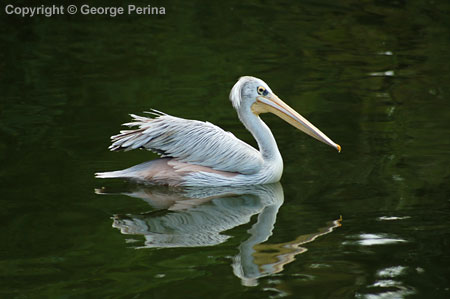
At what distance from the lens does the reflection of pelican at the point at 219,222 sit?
4613mm

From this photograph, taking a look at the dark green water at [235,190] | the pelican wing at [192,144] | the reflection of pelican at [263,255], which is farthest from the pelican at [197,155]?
the reflection of pelican at [263,255]

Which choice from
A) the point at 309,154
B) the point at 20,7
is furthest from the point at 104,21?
the point at 309,154

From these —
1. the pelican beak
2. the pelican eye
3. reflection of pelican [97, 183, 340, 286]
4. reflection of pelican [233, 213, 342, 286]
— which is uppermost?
the pelican eye

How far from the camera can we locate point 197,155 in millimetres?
6191

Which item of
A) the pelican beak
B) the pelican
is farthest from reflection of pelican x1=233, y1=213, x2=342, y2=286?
the pelican beak

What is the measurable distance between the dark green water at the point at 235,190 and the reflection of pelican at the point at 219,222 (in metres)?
0.02

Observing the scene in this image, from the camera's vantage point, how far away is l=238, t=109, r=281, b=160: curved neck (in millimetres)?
6211

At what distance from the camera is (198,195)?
235 inches

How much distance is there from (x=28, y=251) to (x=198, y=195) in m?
1.61

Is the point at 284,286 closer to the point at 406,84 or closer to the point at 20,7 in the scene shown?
the point at 406,84

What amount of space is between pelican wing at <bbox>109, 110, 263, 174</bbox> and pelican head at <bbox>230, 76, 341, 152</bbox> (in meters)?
0.33

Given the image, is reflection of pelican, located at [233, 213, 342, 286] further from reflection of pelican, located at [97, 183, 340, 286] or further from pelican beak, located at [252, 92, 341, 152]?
pelican beak, located at [252, 92, 341, 152]

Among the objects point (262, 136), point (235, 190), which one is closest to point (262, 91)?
point (262, 136)

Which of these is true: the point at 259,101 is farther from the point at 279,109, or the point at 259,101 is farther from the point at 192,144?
the point at 192,144
